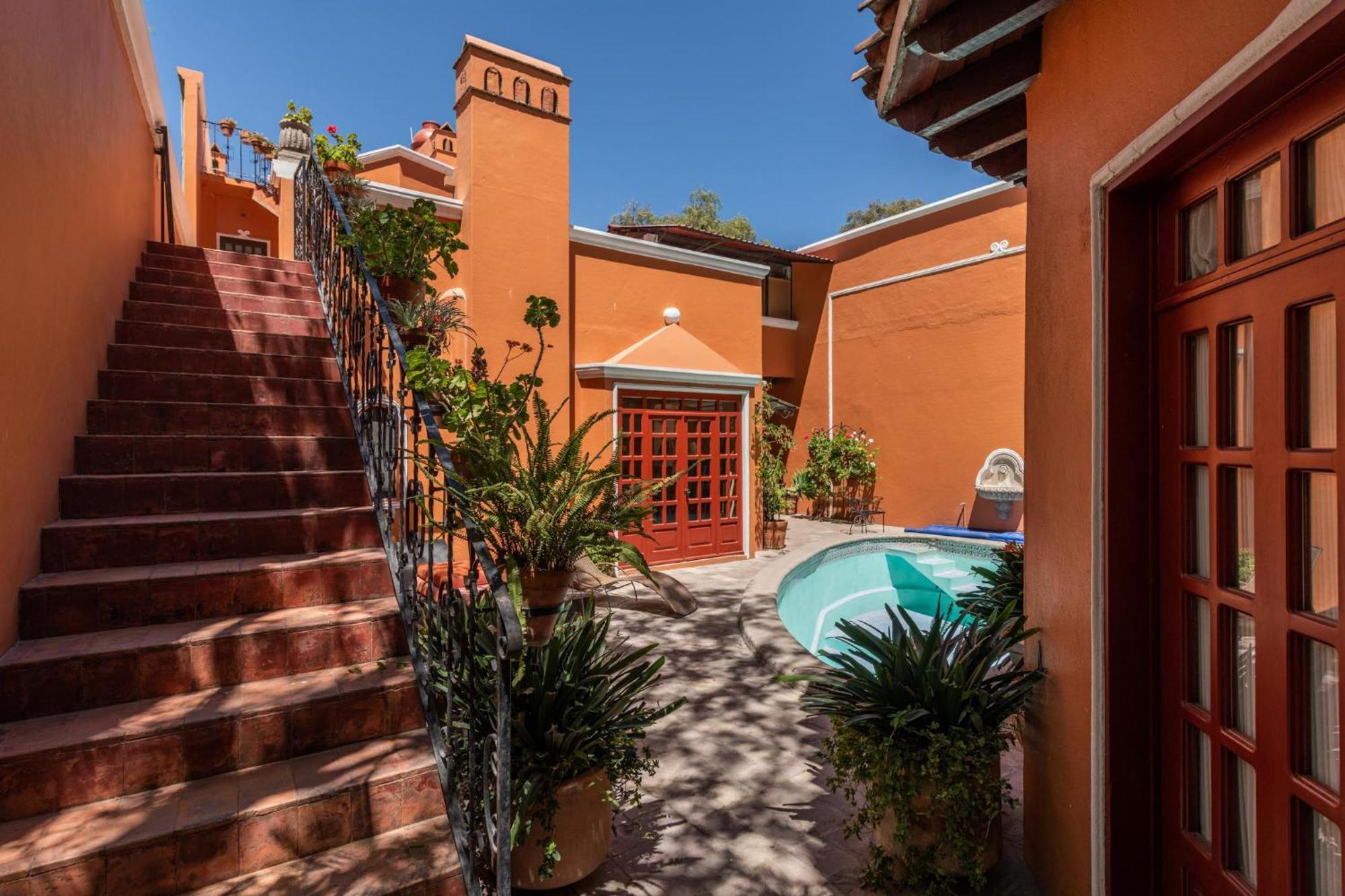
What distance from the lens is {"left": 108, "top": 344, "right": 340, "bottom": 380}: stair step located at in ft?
12.3

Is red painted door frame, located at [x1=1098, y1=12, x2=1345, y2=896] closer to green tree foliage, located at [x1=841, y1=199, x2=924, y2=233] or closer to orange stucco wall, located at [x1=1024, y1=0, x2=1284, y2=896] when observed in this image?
orange stucco wall, located at [x1=1024, y1=0, x2=1284, y2=896]

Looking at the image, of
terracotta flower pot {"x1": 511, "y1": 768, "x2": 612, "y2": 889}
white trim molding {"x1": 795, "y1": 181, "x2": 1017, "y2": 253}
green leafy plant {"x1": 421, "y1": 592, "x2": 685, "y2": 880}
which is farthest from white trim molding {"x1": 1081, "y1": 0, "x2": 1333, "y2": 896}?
white trim molding {"x1": 795, "y1": 181, "x2": 1017, "y2": 253}

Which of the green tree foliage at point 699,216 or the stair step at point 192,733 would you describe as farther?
the green tree foliage at point 699,216

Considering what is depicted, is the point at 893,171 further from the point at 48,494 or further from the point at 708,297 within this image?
the point at 48,494

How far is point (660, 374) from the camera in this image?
845cm

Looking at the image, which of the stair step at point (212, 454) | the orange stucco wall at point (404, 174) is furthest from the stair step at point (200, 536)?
the orange stucco wall at point (404, 174)

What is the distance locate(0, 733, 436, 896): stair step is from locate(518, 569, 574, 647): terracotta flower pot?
1.87 ft

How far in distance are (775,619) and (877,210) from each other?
25238mm

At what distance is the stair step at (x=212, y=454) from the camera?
3102 millimetres

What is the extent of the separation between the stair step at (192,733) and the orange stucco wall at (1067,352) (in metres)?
2.37

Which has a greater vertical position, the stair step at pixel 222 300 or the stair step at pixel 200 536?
the stair step at pixel 222 300

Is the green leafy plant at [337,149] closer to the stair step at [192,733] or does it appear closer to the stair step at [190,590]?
the stair step at [190,590]

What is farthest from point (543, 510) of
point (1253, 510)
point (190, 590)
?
point (1253, 510)

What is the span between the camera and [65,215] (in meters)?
3.07
